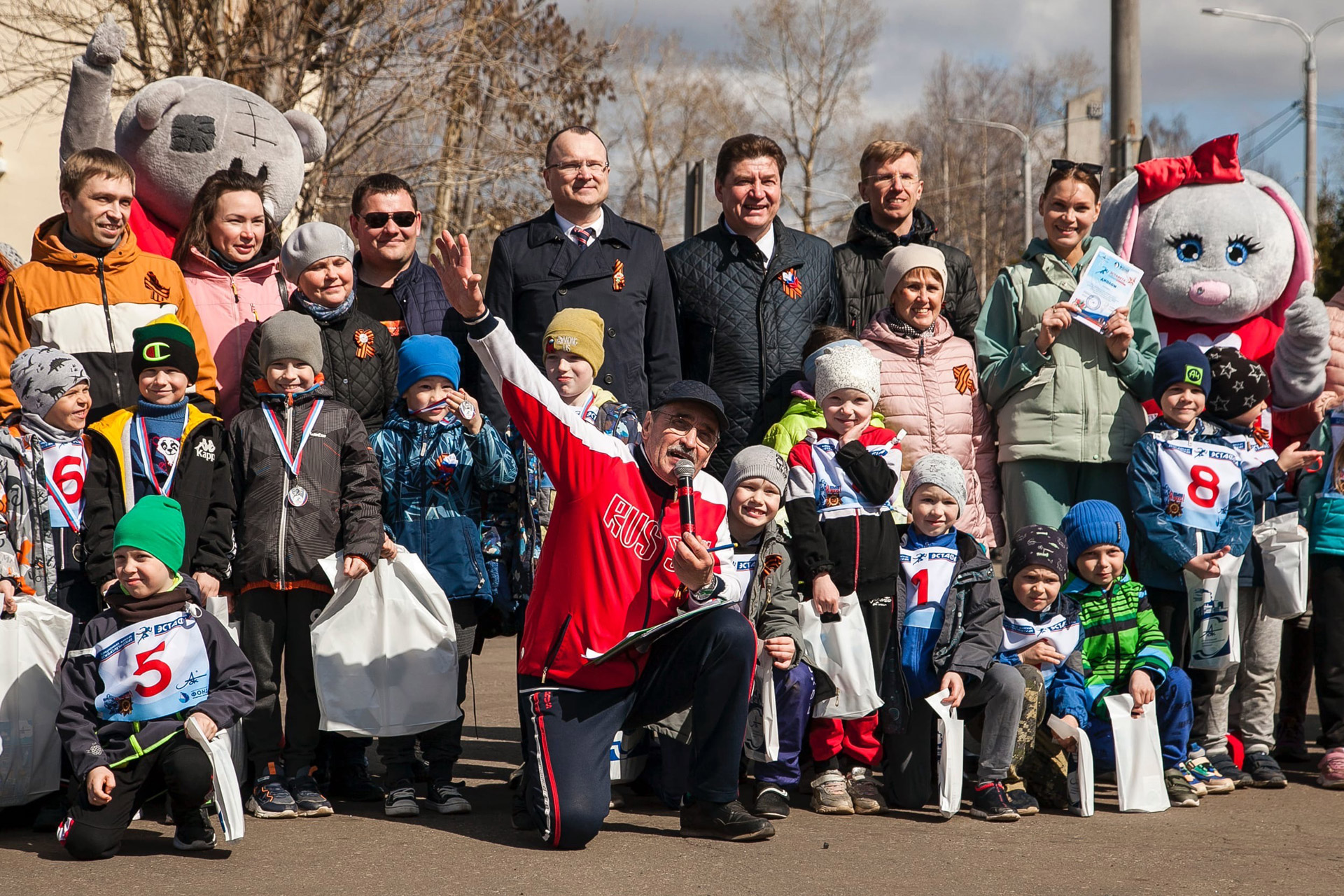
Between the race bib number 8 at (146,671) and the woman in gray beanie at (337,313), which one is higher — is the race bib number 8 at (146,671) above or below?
below

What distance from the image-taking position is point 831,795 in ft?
16.9

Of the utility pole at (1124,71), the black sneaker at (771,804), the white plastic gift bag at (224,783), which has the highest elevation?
the utility pole at (1124,71)

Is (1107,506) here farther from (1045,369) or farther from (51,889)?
(51,889)

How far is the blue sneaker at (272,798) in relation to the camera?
4.88m

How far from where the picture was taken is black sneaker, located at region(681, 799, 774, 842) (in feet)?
15.3

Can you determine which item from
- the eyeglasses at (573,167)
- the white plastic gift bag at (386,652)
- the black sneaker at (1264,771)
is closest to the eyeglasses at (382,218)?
the eyeglasses at (573,167)

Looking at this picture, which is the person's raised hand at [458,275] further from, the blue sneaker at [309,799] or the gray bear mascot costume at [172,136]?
the gray bear mascot costume at [172,136]

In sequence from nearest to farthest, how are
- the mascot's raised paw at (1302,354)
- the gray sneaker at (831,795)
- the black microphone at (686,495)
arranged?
the black microphone at (686,495) → the gray sneaker at (831,795) → the mascot's raised paw at (1302,354)

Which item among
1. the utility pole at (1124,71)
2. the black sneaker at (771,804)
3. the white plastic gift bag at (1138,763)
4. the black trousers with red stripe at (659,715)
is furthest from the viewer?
the utility pole at (1124,71)

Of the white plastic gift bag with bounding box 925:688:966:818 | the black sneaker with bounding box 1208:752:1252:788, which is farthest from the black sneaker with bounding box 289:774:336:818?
the black sneaker with bounding box 1208:752:1252:788

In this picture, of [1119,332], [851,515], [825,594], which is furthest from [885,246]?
[825,594]

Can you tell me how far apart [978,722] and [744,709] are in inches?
42.1

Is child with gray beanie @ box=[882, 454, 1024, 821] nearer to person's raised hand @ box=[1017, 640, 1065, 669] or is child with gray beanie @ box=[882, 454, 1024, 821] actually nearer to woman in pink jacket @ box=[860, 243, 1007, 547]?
person's raised hand @ box=[1017, 640, 1065, 669]

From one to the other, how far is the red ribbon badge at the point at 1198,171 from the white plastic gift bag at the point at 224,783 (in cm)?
493
